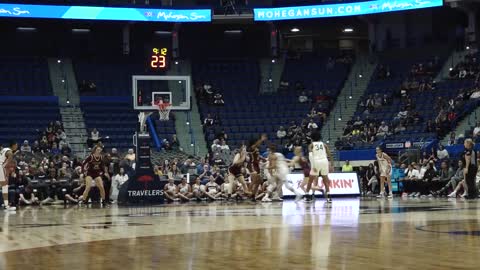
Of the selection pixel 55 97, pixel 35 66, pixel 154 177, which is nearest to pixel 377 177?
pixel 154 177

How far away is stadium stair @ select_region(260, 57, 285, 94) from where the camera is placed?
4674 centimetres

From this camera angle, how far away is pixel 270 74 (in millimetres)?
47938

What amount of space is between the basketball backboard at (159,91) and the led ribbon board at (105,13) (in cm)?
1890

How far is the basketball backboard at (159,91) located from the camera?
25.0m

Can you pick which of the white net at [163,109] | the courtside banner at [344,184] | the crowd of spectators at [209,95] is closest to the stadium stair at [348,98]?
the crowd of spectators at [209,95]

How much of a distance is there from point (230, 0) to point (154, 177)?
25.8m

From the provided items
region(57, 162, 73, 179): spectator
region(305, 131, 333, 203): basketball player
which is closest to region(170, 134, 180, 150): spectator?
region(57, 162, 73, 179): spectator

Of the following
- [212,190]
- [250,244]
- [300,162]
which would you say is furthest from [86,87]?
[250,244]

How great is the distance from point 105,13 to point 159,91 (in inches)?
795

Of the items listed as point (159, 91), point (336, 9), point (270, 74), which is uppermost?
point (336, 9)

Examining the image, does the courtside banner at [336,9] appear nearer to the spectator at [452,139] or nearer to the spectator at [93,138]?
the spectator at [452,139]

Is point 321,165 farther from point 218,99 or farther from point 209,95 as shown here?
point 209,95

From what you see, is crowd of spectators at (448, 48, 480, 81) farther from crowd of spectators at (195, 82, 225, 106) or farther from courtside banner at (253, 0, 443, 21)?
crowd of spectators at (195, 82, 225, 106)

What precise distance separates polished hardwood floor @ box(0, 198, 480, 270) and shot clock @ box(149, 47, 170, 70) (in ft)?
41.0
